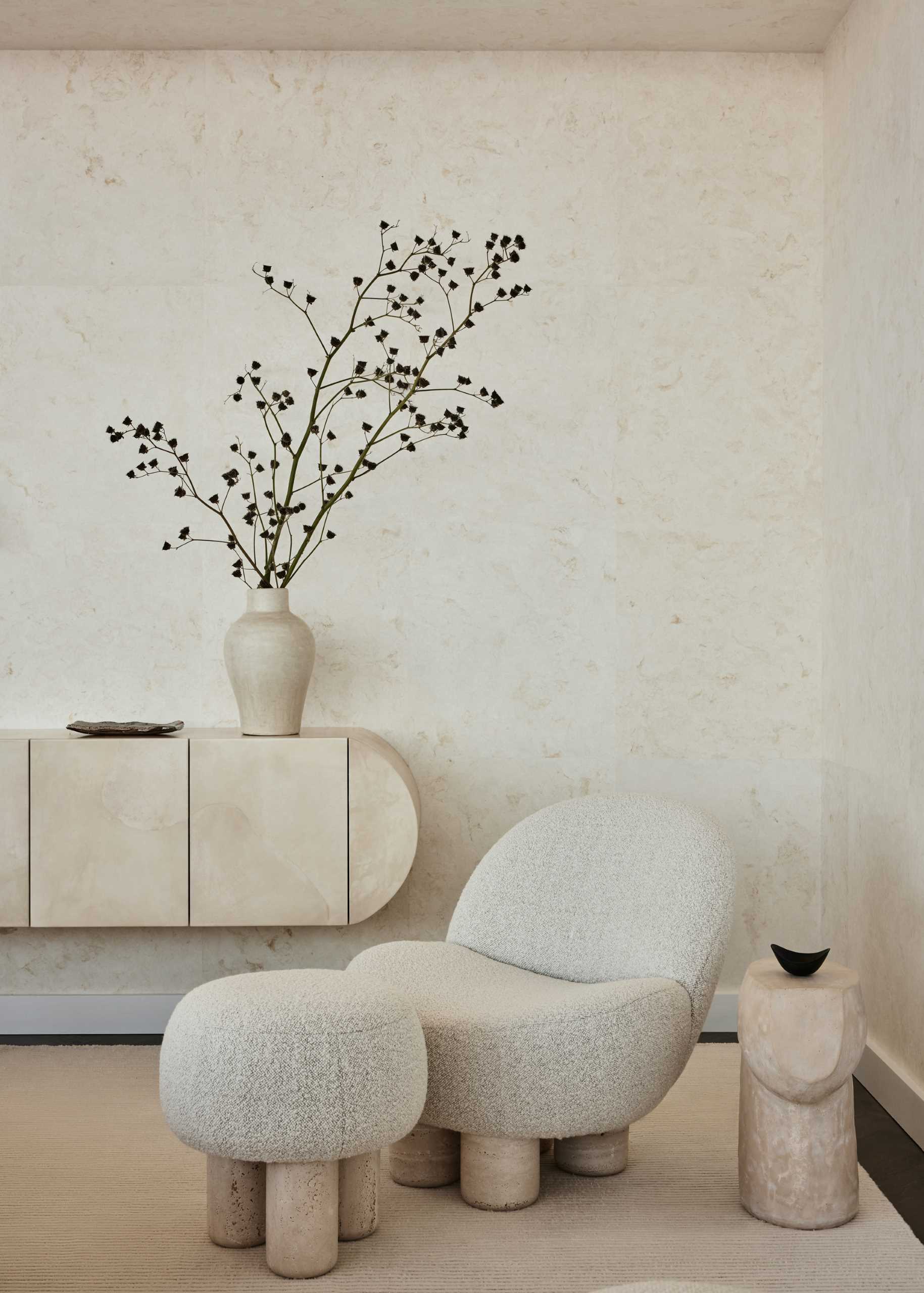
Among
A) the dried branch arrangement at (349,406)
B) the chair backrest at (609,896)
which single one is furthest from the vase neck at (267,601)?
the chair backrest at (609,896)

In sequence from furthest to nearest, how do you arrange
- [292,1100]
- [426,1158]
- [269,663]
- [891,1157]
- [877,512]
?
[269,663], [877,512], [891,1157], [426,1158], [292,1100]

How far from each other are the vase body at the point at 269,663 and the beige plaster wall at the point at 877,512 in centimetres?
147

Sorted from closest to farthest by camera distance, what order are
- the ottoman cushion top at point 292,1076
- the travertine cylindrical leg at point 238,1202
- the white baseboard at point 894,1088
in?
the ottoman cushion top at point 292,1076, the travertine cylindrical leg at point 238,1202, the white baseboard at point 894,1088

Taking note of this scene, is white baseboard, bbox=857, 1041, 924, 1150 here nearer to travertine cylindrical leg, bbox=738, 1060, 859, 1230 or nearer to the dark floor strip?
the dark floor strip

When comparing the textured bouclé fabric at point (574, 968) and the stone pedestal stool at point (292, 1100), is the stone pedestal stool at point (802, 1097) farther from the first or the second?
the stone pedestal stool at point (292, 1100)

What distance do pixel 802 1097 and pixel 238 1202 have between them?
1010 millimetres

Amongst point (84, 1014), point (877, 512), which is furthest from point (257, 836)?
point (877, 512)

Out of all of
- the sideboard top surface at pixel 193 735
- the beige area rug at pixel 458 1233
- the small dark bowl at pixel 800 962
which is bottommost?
the beige area rug at pixel 458 1233

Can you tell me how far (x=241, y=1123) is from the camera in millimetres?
1915

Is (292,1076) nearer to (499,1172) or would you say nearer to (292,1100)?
(292,1100)

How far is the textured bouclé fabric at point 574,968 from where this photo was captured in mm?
2139

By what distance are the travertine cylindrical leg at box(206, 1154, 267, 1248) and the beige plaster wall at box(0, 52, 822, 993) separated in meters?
1.37

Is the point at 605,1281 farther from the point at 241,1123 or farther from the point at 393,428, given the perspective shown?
the point at 393,428

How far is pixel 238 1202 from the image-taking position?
2.08 meters
